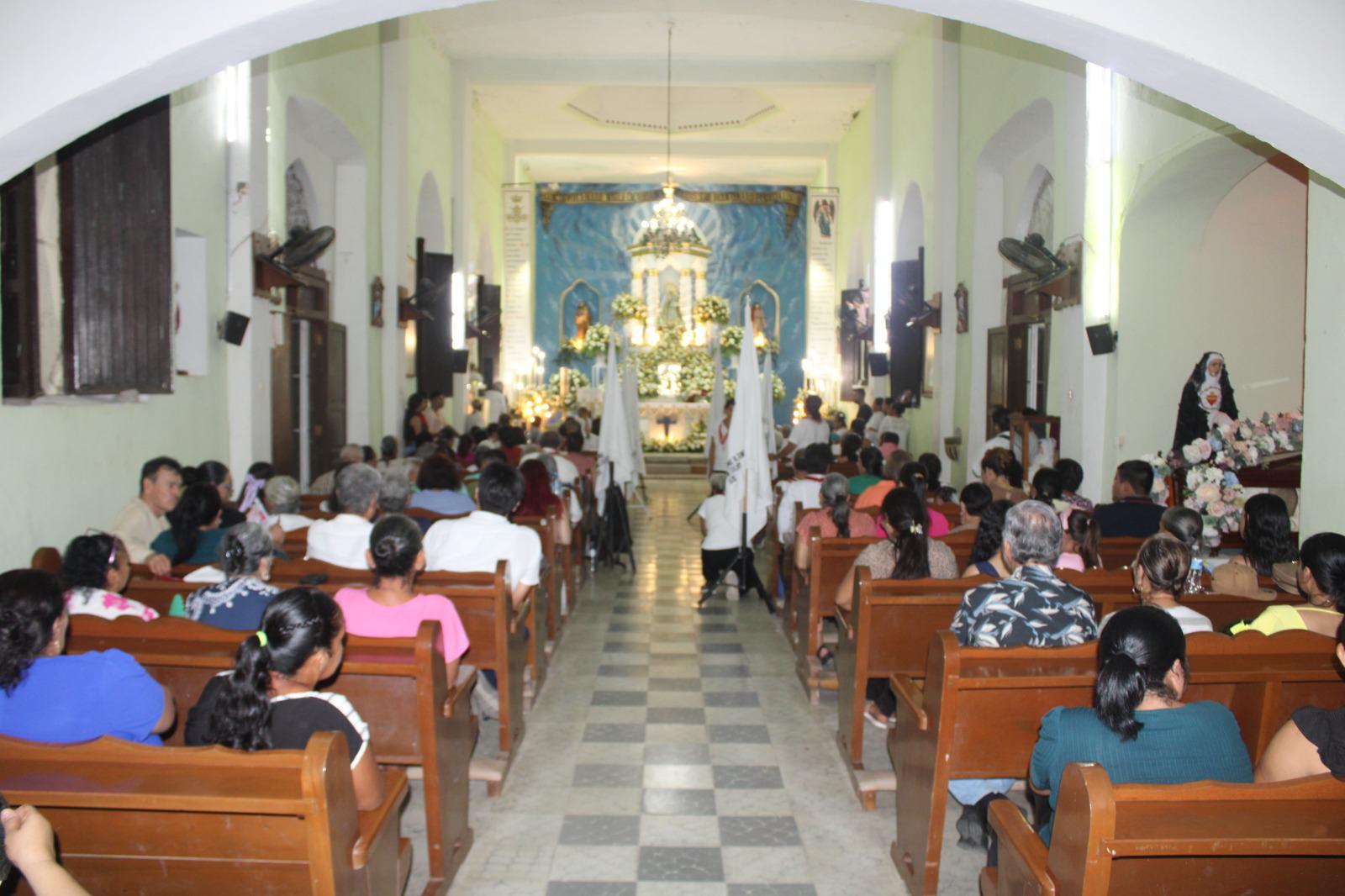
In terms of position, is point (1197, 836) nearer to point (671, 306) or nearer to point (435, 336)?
point (435, 336)

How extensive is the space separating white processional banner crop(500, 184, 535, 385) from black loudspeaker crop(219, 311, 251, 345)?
11.8m

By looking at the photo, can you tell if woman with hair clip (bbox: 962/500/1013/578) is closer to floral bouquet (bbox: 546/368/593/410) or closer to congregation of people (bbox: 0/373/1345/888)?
congregation of people (bbox: 0/373/1345/888)

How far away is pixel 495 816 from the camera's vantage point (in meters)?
4.01

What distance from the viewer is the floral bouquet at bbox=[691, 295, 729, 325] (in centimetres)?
1980

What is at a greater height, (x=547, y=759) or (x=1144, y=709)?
(x=1144, y=709)

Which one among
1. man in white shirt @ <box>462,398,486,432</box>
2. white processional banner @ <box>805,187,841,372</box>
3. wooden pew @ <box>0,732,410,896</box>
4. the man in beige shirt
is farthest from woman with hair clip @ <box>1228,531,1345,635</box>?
white processional banner @ <box>805,187,841,372</box>

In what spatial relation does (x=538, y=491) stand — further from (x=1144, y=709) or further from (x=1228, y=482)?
(x=1144, y=709)

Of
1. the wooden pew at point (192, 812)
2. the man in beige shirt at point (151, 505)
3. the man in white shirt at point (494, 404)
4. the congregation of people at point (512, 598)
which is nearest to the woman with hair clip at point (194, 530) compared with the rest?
the congregation of people at point (512, 598)

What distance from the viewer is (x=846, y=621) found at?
184 inches

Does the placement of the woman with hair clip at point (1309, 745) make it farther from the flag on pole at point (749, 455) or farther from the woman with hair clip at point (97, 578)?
the flag on pole at point (749, 455)

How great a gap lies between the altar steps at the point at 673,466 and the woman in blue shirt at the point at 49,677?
14.0 meters

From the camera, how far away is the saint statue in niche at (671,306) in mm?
20547

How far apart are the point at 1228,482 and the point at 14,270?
5636 mm

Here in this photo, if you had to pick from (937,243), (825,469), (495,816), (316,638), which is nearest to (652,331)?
(937,243)
